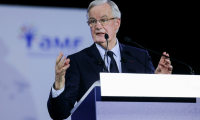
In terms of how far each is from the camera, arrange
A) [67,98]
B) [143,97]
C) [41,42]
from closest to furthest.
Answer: [143,97] → [67,98] → [41,42]

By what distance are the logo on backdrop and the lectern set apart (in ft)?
6.06

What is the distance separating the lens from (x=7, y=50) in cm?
300

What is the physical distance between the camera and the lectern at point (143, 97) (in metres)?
1.18

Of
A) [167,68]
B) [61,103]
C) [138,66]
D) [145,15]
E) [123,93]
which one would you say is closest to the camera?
[123,93]

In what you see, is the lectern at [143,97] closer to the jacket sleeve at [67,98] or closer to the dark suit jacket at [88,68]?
the jacket sleeve at [67,98]

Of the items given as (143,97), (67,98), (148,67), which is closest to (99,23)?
(148,67)

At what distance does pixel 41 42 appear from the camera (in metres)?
3.05

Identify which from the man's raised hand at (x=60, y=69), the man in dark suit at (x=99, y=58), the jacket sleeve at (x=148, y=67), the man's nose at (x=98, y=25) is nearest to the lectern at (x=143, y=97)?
the man's raised hand at (x=60, y=69)

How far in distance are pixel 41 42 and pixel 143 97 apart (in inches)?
79.0

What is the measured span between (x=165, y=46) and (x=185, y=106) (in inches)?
100

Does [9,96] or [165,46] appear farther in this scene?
[165,46]

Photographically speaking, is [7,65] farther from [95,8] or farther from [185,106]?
[185,106]

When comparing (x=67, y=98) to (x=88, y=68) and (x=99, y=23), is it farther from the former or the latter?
(x=99, y=23)

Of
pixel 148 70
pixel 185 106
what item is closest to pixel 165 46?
pixel 148 70
